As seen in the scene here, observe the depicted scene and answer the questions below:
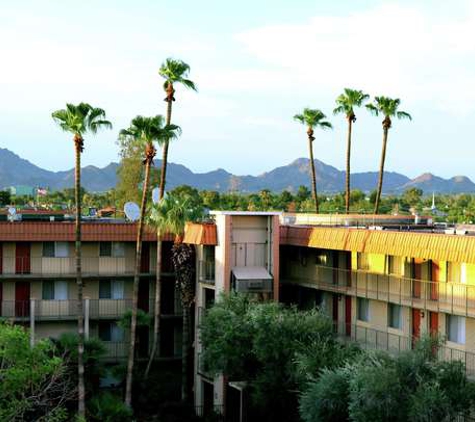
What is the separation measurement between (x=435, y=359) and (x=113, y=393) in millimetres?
19995

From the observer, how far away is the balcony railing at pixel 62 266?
47.2 m

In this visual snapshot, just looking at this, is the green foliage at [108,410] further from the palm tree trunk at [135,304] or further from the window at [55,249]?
the window at [55,249]

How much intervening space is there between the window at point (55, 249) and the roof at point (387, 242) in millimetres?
12403

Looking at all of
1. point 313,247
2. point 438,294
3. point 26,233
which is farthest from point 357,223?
point 26,233

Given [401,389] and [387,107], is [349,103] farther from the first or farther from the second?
[401,389]

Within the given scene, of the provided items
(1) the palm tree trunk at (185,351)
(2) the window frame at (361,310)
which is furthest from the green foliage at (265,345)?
(1) the palm tree trunk at (185,351)

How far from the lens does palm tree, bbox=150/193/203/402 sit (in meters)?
44.6

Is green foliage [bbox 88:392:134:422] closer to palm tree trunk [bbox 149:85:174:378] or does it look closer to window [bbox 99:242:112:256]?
palm tree trunk [bbox 149:85:174:378]

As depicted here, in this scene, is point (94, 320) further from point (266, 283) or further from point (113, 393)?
point (266, 283)

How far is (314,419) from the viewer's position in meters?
30.5

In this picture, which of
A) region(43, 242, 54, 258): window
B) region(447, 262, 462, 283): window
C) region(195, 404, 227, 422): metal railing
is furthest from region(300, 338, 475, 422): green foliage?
region(43, 242, 54, 258): window

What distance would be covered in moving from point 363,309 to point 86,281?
54.1ft

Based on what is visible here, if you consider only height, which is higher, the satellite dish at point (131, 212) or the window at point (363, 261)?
the satellite dish at point (131, 212)

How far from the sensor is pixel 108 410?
3856 cm
